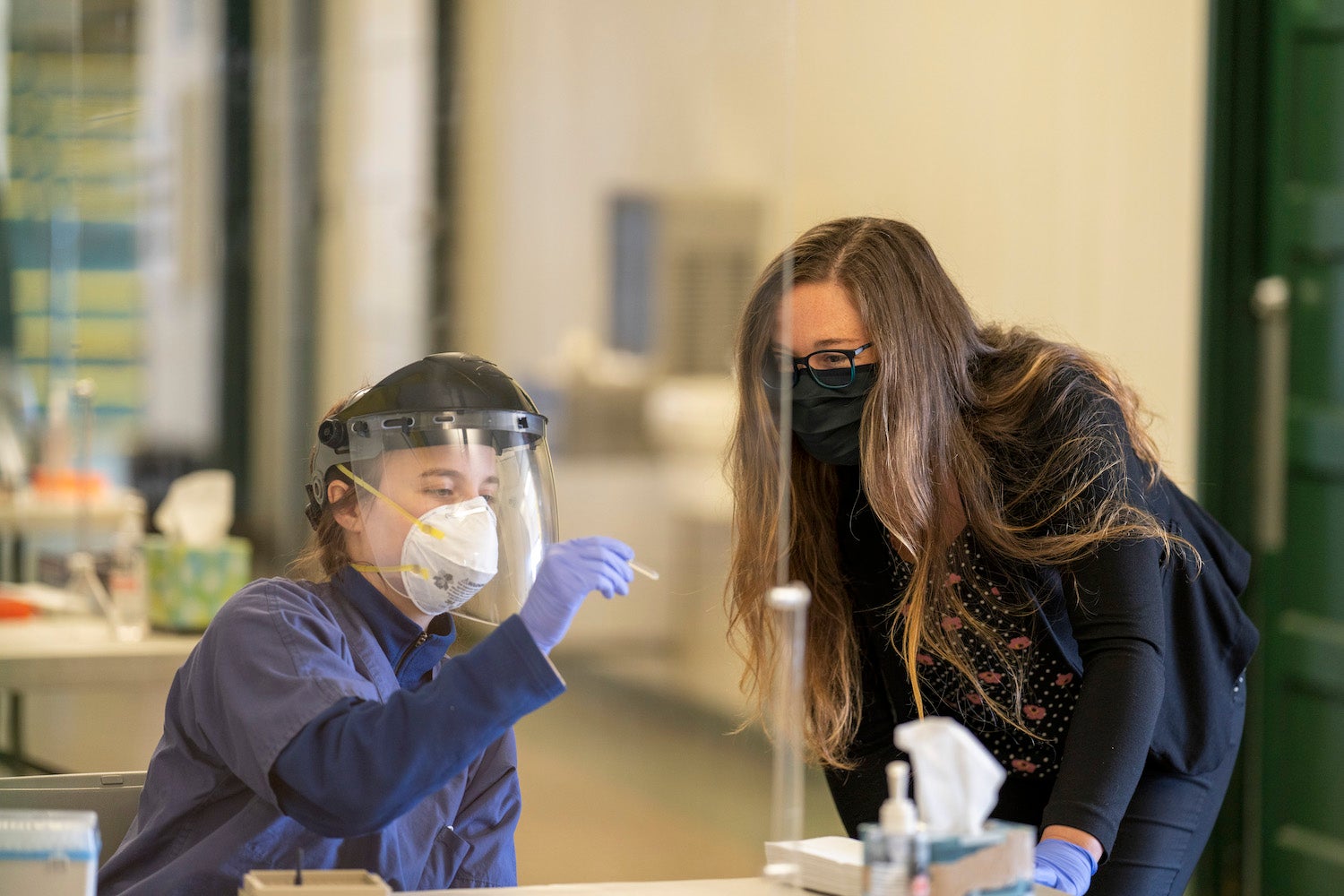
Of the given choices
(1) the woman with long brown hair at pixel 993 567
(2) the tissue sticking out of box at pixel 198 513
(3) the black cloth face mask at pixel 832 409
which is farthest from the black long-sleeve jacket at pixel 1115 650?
(2) the tissue sticking out of box at pixel 198 513

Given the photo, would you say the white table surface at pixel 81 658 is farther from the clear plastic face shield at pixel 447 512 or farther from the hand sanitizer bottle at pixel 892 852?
the hand sanitizer bottle at pixel 892 852

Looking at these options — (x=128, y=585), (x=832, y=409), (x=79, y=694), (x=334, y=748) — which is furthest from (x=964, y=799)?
(x=128, y=585)

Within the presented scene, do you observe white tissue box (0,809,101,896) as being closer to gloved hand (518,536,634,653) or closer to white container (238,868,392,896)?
white container (238,868,392,896)

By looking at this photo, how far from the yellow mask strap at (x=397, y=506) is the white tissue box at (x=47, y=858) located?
0.39 meters

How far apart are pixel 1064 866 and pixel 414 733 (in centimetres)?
60

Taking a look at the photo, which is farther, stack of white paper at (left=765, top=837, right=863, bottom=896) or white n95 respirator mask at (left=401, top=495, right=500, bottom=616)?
white n95 respirator mask at (left=401, top=495, right=500, bottom=616)

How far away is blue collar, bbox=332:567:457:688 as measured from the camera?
4.40ft

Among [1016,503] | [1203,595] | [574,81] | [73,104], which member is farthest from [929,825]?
[73,104]

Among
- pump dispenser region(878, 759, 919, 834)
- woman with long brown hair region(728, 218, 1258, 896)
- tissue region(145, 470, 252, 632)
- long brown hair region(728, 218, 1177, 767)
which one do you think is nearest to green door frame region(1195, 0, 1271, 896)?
Result: woman with long brown hair region(728, 218, 1258, 896)

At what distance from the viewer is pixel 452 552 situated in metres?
1.31

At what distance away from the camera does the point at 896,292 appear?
1.56 metres

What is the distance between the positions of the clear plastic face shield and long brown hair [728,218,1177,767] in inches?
8.8

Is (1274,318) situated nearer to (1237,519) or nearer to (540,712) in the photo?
(1237,519)

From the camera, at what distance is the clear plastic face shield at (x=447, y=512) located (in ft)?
4.33
